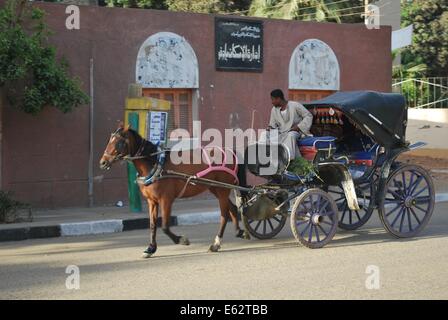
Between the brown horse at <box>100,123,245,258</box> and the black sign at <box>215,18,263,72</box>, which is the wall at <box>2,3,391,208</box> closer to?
the black sign at <box>215,18,263,72</box>

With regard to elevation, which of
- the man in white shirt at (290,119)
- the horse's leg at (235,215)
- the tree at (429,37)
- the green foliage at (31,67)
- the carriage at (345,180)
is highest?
the tree at (429,37)

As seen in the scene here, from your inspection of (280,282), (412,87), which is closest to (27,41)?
(280,282)

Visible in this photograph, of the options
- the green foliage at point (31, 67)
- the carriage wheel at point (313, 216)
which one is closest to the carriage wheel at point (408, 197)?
the carriage wheel at point (313, 216)

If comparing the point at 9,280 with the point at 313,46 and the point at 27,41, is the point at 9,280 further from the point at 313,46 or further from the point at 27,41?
the point at 313,46

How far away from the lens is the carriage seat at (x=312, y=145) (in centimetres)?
962

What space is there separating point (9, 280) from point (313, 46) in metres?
10.8

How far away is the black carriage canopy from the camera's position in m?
9.91

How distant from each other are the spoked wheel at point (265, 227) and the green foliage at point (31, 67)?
395 cm

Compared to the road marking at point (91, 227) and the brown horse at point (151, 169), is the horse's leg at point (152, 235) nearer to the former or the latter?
the brown horse at point (151, 169)

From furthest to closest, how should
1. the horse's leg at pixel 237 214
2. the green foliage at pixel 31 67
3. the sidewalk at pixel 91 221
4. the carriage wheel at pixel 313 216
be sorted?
the green foliage at pixel 31 67 < the sidewalk at pixel 91 221 < the horse's leg at pixel 237 214 < the carriage wheel at pixel 313 216

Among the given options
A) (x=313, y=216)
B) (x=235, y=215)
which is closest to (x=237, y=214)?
(x=235, y=215)

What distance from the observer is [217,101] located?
50.7 ft

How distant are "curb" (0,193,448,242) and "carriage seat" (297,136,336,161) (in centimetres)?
343

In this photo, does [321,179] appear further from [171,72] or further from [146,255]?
[171,72]
